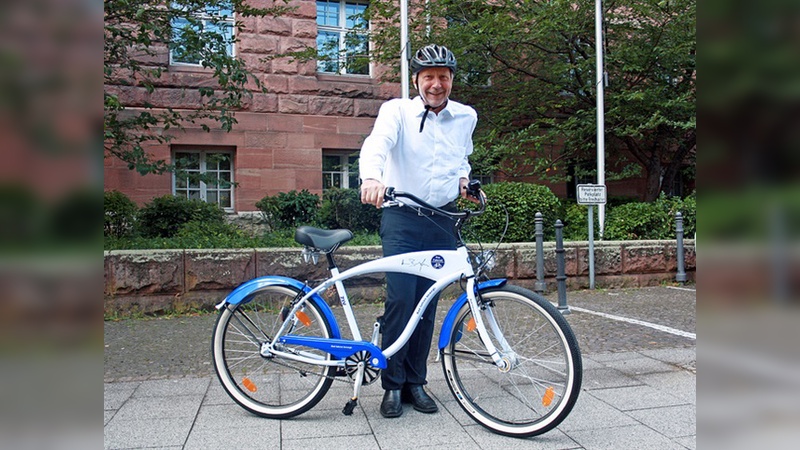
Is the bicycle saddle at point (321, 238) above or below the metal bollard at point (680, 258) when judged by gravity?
above

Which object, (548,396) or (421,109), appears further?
(421,109)

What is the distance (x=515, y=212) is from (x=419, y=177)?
5104 mm

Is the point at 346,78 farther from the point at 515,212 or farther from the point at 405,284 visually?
the point at 405,284

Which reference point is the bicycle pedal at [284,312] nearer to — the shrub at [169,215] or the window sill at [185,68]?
the shrub at [169,215]

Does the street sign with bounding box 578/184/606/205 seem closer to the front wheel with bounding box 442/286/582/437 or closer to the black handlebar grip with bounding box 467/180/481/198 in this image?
the black handlebar grip with bounding box 467/180/481/198

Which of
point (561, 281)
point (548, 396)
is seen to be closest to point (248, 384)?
point (548, 396)

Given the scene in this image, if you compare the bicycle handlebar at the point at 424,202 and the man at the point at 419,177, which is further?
the man at the point at 419,177

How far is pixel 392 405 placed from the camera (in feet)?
10.8

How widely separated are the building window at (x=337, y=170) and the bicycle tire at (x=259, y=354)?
31.0ft

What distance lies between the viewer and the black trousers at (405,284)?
3.24m

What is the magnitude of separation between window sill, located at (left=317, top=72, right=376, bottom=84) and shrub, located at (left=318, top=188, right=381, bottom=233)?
4386mm
